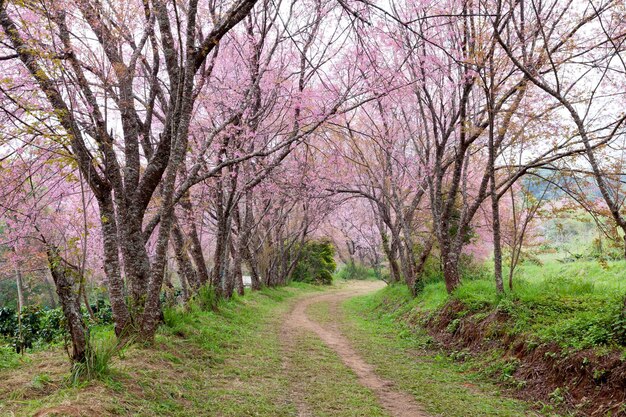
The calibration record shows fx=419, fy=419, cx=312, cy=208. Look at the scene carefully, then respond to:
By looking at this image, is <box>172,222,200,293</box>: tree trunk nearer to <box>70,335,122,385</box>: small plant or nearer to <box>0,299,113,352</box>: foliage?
<box>0,299,113,352</box>: foliage

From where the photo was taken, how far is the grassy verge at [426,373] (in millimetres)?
4598

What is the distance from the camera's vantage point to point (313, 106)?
35.1 ft

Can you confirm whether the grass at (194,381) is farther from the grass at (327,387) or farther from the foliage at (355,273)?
the foliage at (355,273)

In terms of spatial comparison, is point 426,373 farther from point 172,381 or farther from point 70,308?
point 70,308

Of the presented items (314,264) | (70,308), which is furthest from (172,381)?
(314,264)

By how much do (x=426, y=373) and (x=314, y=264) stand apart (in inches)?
903

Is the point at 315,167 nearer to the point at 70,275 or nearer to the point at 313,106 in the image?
the point at 313,106

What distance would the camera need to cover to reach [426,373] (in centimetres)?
611

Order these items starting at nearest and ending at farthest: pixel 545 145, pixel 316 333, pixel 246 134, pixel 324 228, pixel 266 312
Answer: pixel 545 145, pixel 316 333, pixel 246 134, pixel 266 312, pixel 324 228

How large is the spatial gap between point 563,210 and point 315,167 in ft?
27.3

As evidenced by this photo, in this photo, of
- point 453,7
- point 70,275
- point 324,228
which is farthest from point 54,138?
point 324,228

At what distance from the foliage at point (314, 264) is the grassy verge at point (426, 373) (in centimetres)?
1726

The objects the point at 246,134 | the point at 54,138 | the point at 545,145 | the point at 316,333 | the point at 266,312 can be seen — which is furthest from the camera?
the point at 266,312

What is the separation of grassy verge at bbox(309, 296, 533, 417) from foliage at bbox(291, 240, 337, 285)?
1726cm
